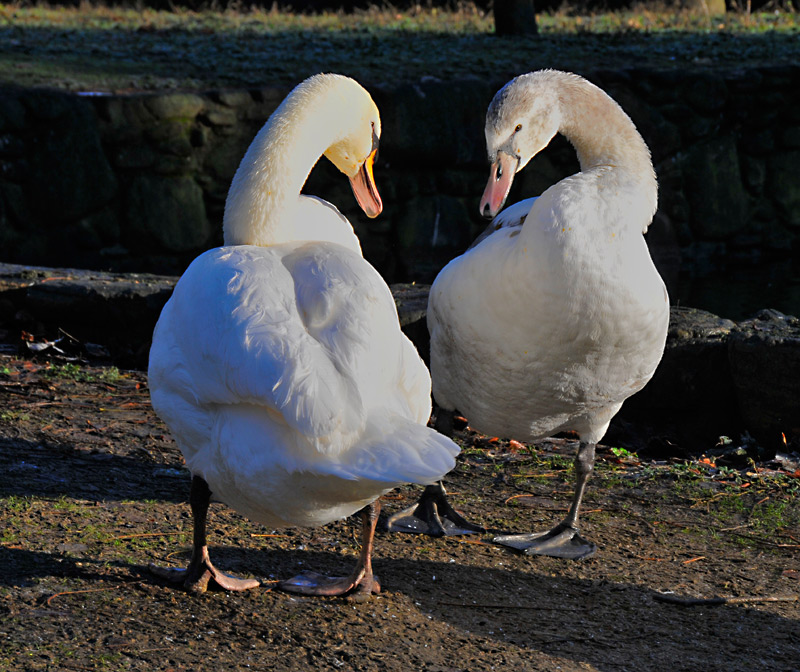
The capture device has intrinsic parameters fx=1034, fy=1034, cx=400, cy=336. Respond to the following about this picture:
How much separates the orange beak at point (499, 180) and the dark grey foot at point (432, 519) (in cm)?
98

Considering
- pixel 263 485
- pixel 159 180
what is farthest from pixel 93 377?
pixel 159 180

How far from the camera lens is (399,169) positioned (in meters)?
8.24

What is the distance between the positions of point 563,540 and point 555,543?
1.6 inches

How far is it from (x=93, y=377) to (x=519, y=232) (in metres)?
2.32

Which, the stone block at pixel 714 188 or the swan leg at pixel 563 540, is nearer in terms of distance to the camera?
the swan leg at pixel 563 540

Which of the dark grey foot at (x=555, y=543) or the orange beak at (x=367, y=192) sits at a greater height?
the orange beak at (x=367, y=192)

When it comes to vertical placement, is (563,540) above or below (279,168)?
below

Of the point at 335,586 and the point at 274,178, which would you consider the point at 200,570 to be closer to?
the point at 335,586

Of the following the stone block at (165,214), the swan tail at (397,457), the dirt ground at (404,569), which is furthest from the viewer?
the stone block at (165,214)

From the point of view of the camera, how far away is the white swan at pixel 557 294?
3.18 meters

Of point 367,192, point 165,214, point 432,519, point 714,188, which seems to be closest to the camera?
point 432,519

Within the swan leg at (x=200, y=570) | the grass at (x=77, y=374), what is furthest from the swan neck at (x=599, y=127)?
the grass at (x=77, y=374)

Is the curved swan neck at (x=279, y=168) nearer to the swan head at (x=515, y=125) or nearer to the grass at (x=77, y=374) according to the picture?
the swan head at (x=515, y=125)

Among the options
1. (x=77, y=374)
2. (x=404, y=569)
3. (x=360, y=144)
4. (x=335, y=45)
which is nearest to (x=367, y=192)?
(x=360, y=144)
